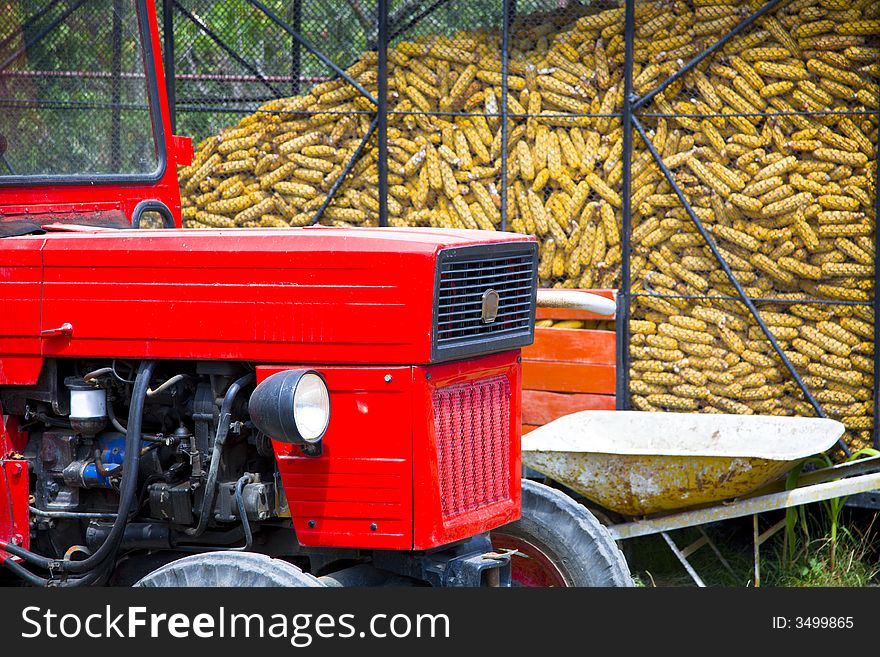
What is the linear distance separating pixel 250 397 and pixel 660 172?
418cm

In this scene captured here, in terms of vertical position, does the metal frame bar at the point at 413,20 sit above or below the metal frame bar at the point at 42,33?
above

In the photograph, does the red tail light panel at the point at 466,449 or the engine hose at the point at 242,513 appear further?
the engine hose at the point at 242,513

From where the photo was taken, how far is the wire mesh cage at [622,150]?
22.1 feet

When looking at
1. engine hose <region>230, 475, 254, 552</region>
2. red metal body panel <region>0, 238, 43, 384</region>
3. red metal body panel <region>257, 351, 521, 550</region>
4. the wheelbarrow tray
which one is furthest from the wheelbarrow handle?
red metal body panel <region>0, 238, 43, 384</region>

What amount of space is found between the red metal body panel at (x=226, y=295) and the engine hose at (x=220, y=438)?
0.09 m

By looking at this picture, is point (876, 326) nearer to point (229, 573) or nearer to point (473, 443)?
point (473, 443)

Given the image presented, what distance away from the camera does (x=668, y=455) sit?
540 centimetres

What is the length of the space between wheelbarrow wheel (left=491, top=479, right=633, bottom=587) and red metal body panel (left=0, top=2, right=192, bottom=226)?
170cm

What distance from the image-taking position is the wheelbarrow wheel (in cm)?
434

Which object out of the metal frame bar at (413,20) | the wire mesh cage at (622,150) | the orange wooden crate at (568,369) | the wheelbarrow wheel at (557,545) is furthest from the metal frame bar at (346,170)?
the wheelbarrow wheel at (557,545)

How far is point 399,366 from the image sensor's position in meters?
3.54

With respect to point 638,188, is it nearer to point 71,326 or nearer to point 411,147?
point 411,147

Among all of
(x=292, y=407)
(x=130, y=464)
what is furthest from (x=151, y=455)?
(x=292, y=407)

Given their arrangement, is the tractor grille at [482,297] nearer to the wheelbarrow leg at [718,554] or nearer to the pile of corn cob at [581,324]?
the wheelbarrow leg at [718,554]
